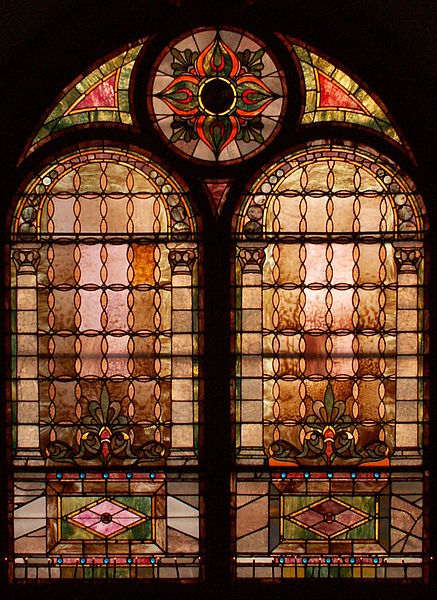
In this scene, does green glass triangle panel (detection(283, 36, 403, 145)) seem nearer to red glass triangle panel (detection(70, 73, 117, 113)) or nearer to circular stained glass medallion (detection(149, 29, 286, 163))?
circular stained glass medallion (detection(149, 29, 286, 163))

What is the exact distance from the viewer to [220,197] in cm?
339

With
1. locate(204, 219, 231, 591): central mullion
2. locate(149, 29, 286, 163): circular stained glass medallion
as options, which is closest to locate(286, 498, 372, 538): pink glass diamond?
locate(204, 219, 231, 591): central mullion

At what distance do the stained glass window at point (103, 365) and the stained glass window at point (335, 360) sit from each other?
28cm

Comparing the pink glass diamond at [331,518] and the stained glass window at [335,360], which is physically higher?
the stained glass window at [335,360]

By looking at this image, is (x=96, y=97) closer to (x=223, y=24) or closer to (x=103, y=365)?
(x=223, y=24)

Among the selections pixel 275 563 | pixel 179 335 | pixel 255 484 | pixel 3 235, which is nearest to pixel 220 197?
pixel 179 335

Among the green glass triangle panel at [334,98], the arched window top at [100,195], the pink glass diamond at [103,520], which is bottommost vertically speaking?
the pink glass diamond at [103,520]

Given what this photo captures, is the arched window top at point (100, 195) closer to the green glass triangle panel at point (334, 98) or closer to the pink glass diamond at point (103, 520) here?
the green glass triangle panel at point (334, 98)

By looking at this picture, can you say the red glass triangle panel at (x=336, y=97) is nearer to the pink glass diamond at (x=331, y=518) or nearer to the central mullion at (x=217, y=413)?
the central mullion at (x=217, y=413)

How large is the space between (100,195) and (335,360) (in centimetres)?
129

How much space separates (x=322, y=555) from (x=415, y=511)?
18.2 inches

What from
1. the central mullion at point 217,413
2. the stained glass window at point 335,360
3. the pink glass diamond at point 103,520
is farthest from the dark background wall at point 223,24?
the pink glass diamond at point 103,520

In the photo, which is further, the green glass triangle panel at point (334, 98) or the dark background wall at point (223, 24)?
the green glass triangle panel at point (334, 98)

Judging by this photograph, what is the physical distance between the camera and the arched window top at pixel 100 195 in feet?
11.1
